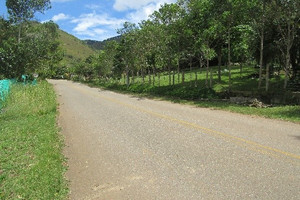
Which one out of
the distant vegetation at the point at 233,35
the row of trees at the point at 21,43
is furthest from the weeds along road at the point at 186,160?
the row of trees at the point at 21,43

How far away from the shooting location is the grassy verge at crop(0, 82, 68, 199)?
426cm

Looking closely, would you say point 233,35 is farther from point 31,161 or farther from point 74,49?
point 74,49

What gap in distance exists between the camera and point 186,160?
561 cm

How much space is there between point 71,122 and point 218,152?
24.0 ft

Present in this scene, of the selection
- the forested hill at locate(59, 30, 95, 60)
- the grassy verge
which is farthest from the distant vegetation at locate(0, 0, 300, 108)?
the forested hill at locate(59, 30, 95, 60)

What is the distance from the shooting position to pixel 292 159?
5.32 metres

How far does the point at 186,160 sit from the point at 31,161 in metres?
3.62

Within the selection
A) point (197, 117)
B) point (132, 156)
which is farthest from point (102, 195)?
point (197, 117)

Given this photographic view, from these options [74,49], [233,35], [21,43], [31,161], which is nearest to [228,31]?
[233,35]

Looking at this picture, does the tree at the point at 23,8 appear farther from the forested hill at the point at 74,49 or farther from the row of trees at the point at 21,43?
the forested hill at the point at 74,49

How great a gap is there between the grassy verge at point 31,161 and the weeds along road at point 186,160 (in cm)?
33

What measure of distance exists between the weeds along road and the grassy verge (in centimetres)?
33

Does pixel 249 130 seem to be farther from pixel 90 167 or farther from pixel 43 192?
pixel 43 192

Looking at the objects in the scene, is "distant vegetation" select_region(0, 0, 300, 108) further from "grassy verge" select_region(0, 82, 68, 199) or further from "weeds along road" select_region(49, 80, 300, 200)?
"grassy verge" select_region(0, 82, 68, 199)
